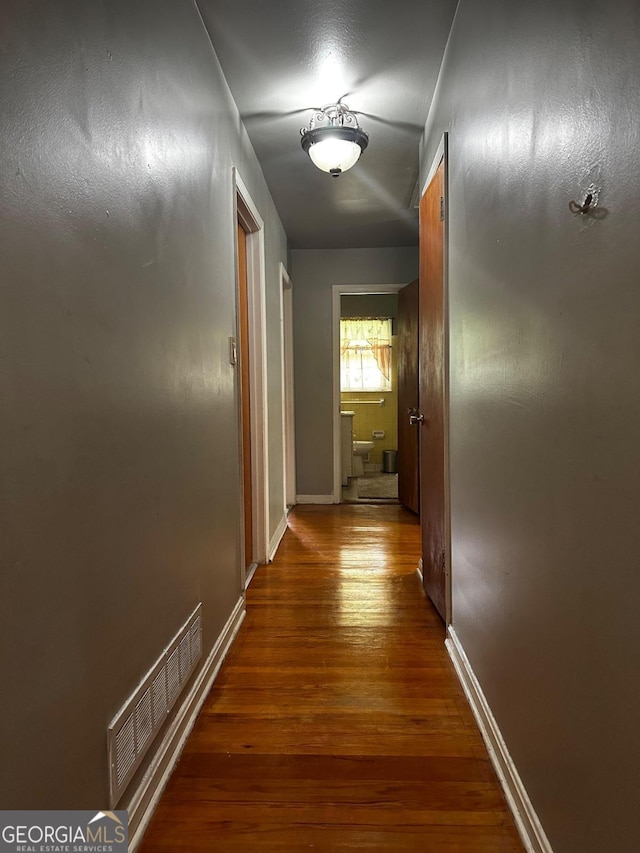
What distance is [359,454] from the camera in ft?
22.4

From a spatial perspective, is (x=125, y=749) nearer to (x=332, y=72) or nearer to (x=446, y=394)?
(x=446, y=394)

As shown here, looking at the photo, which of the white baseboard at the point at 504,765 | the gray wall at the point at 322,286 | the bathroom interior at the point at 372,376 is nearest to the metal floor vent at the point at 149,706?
the white baseboard at the point at 504,765

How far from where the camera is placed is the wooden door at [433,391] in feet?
7.64

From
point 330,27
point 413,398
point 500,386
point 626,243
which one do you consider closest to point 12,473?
point 626,243

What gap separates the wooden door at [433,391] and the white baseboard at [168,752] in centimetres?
103

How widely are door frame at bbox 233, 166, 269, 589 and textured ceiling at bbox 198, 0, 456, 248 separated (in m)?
0.54

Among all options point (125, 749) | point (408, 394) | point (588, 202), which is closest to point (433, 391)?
point (588, 202)

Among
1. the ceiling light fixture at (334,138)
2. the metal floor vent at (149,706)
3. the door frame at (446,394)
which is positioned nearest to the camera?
the metal floor vent at (149,706)

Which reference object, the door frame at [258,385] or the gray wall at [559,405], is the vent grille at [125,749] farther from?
the door frame at [258,385]

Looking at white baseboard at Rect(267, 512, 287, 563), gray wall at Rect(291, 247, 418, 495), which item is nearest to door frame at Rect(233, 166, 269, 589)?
white baseboard at Rect(267, 512, 287, 563)

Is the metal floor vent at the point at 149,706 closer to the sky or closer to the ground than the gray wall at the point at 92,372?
closer to the ground

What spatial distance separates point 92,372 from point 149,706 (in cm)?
89

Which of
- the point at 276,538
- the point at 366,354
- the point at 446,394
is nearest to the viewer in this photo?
the point at 446,394

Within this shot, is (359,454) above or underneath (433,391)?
underneath
